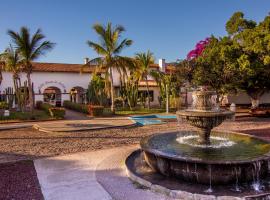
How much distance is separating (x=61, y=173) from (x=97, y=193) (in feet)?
5.67

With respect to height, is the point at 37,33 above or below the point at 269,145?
above

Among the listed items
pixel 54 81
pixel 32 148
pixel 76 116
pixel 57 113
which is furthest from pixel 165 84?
pixel 32 148

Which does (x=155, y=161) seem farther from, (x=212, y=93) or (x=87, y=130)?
(x=87, y=130)

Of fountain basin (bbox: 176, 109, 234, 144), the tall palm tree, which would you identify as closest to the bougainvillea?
the tall palm tree

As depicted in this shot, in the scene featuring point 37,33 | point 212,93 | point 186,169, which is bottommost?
point 186,169

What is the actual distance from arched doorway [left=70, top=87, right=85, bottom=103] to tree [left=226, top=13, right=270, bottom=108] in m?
18.6

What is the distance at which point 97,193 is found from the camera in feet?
16.6

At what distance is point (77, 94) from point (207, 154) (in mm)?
26410

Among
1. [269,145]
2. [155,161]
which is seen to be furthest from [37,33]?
[269,145]

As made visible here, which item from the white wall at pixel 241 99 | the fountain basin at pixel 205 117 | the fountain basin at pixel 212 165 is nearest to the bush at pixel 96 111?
the fountain basin at pixel 205 117

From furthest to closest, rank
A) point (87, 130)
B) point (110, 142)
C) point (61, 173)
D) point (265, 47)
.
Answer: point (265, 47) → point (87, 130) → point (110, 142) → point (61, 173)

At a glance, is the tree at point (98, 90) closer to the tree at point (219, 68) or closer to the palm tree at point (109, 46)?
the palm tree at point (109, 46)

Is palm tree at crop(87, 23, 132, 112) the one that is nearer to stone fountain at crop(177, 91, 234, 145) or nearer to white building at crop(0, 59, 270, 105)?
white building at crop(0, 59, 270, 105)

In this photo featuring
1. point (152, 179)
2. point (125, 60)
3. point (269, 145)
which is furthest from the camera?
point (125, 60)
